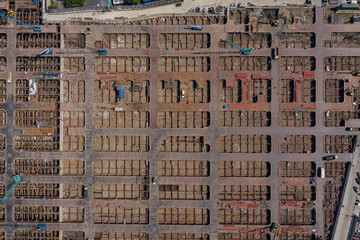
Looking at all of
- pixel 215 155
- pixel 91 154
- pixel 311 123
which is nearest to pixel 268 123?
pixel 311 123

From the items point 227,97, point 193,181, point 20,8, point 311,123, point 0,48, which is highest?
point 20,8

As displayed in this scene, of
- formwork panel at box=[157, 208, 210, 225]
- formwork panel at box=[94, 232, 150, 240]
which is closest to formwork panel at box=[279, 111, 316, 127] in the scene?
formwork panel at box=[157, 208, 210, 225]

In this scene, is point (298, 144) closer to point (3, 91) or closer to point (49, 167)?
point (49, 167)

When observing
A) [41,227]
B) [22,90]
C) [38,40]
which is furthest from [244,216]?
[38,40]

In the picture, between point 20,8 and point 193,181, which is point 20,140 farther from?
point 193,181

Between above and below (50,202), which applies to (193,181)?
above
